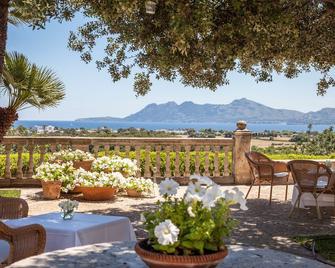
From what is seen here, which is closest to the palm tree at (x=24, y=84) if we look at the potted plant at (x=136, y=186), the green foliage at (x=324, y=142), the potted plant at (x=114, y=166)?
the potted plant at (x=114, y=166)

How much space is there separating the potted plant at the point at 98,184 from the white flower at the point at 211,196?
23.3 ft

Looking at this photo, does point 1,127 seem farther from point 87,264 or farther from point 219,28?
point 87,264

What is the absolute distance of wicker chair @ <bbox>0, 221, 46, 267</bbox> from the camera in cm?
371

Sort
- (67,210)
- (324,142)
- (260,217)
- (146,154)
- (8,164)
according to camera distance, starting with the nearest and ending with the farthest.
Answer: (67,210) < (260,217) < (8,164) < (146,154) < (324,142)

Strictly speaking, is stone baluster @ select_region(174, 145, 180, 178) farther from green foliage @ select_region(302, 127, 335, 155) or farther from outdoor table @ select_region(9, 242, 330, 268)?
outdoor table @ select_region(9, 242, 330, 268)

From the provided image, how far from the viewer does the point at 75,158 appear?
1047cm

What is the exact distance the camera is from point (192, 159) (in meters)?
12.5

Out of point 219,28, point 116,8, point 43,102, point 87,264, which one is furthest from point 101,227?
point 43,102

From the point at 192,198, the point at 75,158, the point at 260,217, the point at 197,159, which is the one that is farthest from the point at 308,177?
the point at 192,198

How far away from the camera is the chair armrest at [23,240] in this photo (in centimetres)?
371

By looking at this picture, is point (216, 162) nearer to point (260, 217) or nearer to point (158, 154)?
point (158, 154)

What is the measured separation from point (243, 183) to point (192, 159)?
4.59 ft

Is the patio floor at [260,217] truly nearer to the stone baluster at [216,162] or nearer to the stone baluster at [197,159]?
the stone baluster at [216,162]

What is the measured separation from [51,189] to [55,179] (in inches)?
8.2
